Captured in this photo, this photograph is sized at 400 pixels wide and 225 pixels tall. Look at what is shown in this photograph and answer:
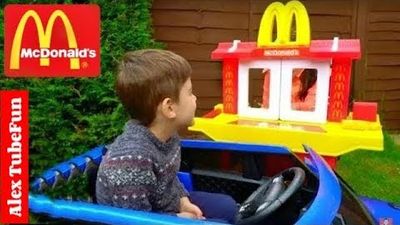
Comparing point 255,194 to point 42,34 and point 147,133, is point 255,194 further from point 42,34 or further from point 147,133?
point 42,34

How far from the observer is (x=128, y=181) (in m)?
1.21

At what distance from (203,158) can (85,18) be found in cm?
122

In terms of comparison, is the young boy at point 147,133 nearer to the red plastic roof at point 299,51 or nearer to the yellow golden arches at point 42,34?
the yellow golden arches at point 42,34

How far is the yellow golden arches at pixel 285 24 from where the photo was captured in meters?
2.43

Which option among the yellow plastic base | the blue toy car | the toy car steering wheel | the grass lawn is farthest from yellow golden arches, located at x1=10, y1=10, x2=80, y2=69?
the grass lawn

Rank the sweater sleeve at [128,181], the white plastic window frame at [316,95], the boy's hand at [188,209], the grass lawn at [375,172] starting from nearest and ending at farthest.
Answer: the sweater sleeve at [128,181]
the boy's hand at [188,209]
the white plastic window frame at [316,95]
the grass lawn at [375,172]

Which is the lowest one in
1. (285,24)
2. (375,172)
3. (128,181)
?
(375,172)

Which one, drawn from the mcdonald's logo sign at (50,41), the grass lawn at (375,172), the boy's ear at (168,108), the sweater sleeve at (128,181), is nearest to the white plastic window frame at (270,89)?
the grass lawn at (375,172)

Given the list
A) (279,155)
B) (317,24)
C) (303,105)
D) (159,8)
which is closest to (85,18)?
(279,155)

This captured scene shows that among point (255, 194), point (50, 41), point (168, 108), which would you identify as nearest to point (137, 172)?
point (168, 108)

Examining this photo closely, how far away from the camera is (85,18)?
0.73 m

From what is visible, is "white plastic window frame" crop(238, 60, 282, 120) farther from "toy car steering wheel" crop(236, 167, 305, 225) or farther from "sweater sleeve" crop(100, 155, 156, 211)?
"sweater sleeve" crop(100, 155, 156, 211)

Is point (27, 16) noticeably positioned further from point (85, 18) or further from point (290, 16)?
point (290, 16)

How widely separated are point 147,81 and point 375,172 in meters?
2.30
